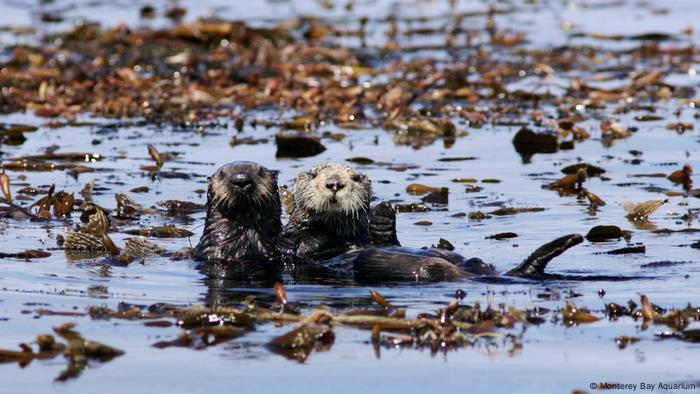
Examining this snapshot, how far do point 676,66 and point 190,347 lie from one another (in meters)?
10.7

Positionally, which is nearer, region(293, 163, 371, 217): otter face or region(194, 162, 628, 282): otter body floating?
region(194, 162, 628, 282): otter body floating

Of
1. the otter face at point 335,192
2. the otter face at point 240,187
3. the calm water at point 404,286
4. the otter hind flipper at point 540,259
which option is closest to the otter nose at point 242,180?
the otter face at point 240,187

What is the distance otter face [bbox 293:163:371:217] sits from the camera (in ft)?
23.2

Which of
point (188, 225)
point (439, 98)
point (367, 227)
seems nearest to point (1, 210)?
point (188, 225)

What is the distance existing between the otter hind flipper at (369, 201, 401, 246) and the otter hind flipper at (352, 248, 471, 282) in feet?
2.40

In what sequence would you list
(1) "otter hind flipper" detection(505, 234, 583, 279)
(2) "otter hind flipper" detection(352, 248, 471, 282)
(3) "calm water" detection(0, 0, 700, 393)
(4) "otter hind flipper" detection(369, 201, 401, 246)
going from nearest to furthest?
1. (3) "calm water" detection(0, 0, 700, 393)
2. (1) "otter hind flipper" detection(505, 234, 583, 279)
3. (2) "otter hind flipper" detection(352, 248, 471, 282)
4. (4) "otter hind flipper" detection(369, 201, 401, 246)

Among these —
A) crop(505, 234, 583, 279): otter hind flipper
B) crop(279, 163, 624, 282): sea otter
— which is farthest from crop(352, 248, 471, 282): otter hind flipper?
crop(505, 234, 583, 279): otter hind flipper

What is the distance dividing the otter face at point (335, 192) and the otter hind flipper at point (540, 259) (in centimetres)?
105

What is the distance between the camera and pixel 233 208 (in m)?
7.07

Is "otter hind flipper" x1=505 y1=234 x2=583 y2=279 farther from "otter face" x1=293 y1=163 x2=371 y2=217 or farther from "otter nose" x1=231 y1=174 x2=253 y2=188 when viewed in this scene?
"otter nose" x1=231 y1=174 x2=253 y2=188

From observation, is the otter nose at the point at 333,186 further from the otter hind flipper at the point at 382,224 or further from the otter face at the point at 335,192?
the otter hind flipper at the point at 382,224

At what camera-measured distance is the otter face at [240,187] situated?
6926 millimetres

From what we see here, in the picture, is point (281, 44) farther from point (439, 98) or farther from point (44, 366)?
point (44, 366)

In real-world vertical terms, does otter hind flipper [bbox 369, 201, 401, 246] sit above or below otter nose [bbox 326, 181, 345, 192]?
below
